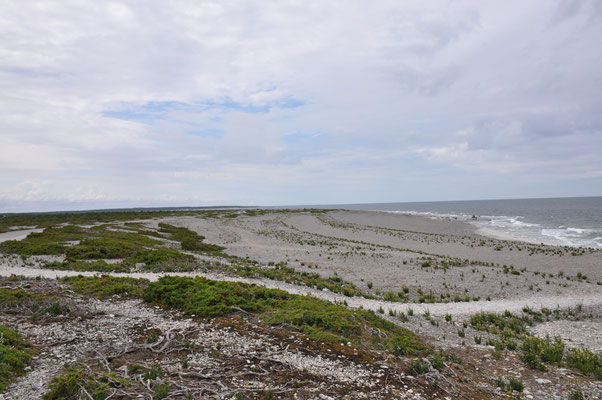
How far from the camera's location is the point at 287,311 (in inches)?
470

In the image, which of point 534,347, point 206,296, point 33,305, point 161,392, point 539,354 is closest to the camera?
point 161,392

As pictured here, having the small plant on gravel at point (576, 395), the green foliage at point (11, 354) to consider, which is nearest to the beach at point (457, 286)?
the small plant on gravel at point (576, 395)

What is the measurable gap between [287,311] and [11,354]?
7672mm

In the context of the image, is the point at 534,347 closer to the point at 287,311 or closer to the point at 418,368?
the point at 418,368

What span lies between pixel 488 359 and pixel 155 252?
75.5 feet

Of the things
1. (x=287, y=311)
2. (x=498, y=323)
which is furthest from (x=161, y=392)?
(x=498, y=323)

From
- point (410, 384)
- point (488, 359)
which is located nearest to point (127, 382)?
point (410, 384)

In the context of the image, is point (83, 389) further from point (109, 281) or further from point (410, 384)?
point (109, 281)

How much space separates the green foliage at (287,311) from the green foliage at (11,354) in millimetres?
4595

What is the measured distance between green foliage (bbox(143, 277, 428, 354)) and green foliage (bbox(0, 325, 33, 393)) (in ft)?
15.1

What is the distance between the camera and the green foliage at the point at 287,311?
995 centimetres

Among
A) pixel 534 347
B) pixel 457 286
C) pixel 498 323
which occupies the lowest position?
pixel 457 286

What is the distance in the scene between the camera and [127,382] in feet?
22.2

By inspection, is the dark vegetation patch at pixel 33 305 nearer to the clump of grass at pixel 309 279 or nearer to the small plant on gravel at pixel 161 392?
the small plant on gravel at pixel 161 392
